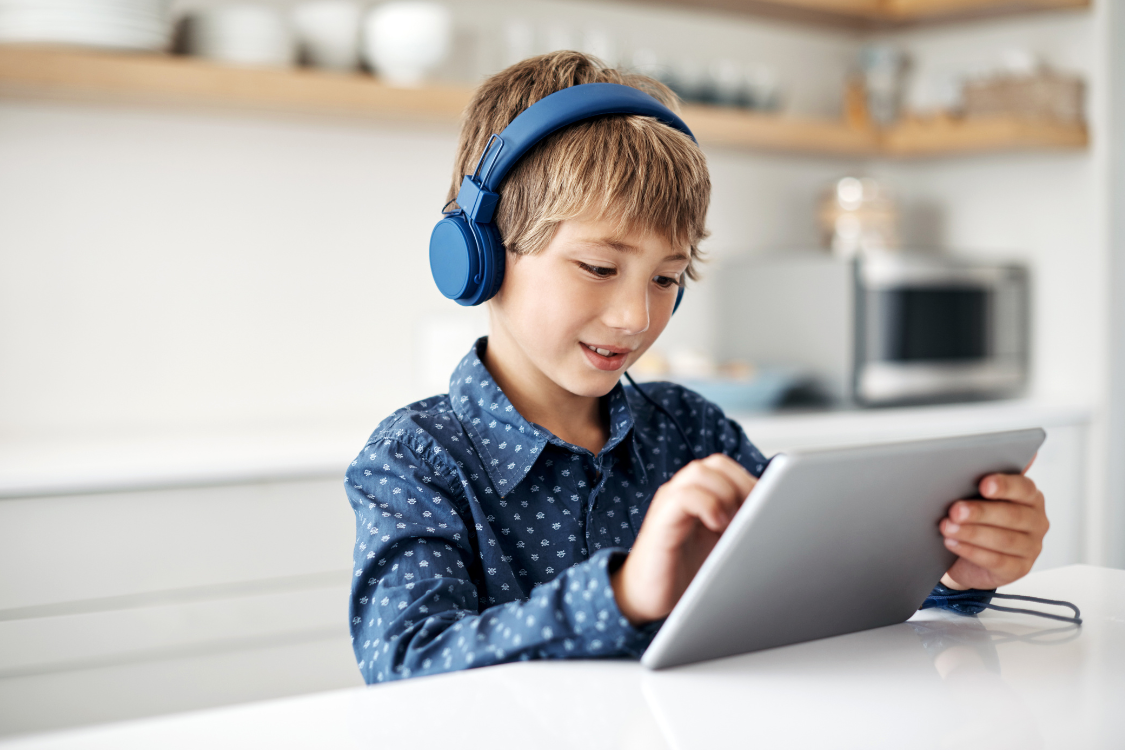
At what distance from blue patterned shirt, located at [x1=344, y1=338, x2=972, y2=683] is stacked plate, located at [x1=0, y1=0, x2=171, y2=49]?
1244mm

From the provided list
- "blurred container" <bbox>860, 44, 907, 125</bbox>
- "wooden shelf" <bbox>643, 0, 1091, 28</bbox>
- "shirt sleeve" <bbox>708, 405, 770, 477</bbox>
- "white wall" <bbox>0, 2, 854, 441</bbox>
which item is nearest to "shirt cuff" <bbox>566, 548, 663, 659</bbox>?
"shirt sleeve" <bbox>708, 405, 770, 477</bbox>

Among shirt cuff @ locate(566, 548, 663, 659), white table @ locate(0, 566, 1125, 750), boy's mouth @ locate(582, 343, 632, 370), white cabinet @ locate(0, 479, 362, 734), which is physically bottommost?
white cabinet @ locate(0, 479, 362, 734)

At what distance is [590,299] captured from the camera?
3.11 ft

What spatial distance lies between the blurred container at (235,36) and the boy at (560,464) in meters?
1.15

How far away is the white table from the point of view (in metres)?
0.54

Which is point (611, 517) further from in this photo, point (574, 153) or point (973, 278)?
point (973, 278)

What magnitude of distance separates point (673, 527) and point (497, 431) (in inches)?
14.0

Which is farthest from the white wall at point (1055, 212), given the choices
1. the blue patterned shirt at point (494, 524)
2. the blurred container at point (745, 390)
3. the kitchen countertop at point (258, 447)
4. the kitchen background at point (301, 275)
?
the blue patterned shirt at point (494, 524)

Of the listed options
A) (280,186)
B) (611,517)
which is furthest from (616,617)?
(280,186)

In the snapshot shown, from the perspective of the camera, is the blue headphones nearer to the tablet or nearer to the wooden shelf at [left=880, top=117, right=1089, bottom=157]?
the tablet

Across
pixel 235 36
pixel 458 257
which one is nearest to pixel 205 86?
pixel 235 36

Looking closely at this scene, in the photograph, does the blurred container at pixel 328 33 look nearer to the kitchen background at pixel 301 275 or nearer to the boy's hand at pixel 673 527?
the kitchen background at pixel 301 275

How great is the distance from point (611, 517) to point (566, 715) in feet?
1.50

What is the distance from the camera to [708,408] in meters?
1.24
